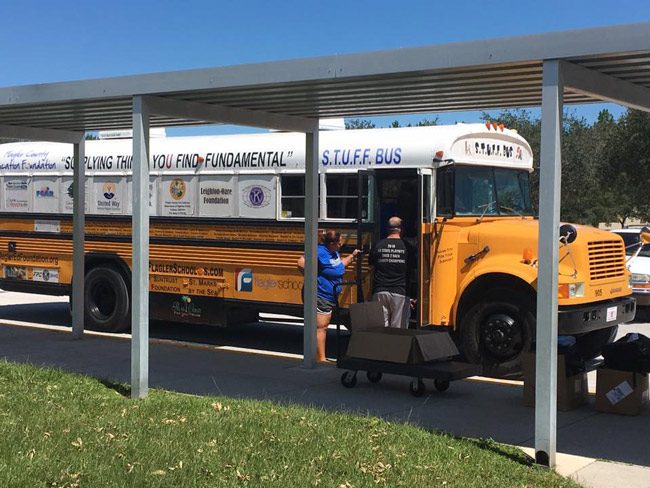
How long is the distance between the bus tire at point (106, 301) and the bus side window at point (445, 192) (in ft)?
16.9

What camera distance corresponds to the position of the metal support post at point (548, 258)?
5984mm

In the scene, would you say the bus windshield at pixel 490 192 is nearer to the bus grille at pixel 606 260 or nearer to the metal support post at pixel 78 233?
the bus grille at pixel 606 260

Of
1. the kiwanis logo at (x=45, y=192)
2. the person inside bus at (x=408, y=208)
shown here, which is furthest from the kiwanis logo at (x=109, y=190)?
the person inside bus at (x=408, y=208)

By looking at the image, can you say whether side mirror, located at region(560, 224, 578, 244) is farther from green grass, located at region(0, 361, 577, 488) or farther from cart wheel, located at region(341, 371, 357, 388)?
green grass, located at region(0, 361, 577, 488)

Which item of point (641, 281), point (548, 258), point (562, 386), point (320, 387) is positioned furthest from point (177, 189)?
point (641, 281)

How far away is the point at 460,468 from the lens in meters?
5.80

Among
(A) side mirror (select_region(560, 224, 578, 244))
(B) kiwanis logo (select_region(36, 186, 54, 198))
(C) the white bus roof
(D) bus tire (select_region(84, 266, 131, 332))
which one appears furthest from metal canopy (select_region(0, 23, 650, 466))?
(D) bus tire (select_region(84, 266, 131, 332))

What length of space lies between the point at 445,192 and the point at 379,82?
2918 mm

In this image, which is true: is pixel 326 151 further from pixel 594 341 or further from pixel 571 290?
pixel 594 341

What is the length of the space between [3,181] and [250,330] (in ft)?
15.2

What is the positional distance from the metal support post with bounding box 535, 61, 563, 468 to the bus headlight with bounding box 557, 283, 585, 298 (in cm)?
307

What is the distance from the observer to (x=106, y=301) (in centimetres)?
1342

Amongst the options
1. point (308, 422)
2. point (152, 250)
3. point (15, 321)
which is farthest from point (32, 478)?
point (15, 321)

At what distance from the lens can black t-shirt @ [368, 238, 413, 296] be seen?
31.9ft
